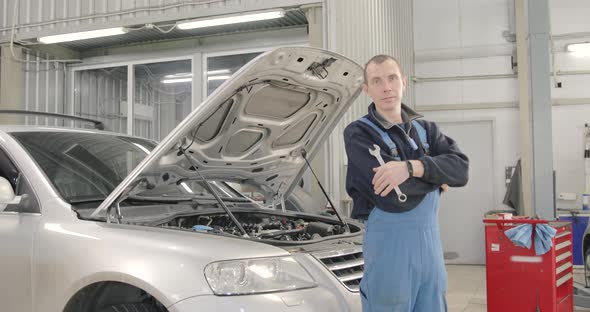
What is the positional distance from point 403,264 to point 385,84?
0.65m

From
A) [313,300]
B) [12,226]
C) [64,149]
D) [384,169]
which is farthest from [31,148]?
[384,169]

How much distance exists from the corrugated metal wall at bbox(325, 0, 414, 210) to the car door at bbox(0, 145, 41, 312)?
3559 mm

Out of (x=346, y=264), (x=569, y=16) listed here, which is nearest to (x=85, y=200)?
(x=346, y=264)

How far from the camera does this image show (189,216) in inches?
110

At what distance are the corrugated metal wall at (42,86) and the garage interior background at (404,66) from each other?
0.02 metres

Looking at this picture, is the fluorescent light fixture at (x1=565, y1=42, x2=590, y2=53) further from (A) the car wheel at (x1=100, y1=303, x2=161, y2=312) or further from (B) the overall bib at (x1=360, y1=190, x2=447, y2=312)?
(A) the car wheel at (x1=100, y1=303, x2=161, y2=312)

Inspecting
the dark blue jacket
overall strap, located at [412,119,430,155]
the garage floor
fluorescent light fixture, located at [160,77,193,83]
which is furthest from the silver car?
fluorescent light fixture, located at [160,77,193,83]

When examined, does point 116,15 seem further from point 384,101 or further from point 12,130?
point 384,101

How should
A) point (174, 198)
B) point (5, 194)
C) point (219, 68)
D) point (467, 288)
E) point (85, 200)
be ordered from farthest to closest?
point (219, 68) < point (467, 288) < point (174, 198) < point (85, 200) < point (5, 194)

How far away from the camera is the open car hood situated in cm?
225

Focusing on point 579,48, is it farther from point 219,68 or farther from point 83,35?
point 83,35

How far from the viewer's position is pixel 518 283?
154 inches

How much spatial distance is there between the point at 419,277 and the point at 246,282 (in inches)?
24.5

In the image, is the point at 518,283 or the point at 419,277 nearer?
the point at 419,277
